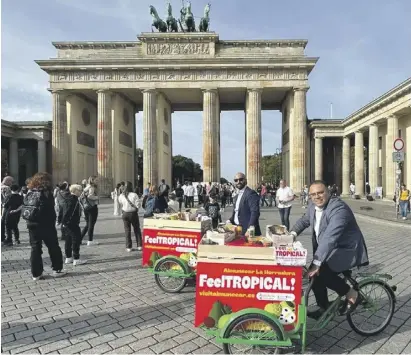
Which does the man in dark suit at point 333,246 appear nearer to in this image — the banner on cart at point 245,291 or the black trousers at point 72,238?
the banner on cart at point 245,291

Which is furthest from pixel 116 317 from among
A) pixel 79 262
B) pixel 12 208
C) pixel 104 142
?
pixel 104 142

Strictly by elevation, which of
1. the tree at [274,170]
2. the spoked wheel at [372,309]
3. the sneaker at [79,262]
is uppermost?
the tree at [274,170]

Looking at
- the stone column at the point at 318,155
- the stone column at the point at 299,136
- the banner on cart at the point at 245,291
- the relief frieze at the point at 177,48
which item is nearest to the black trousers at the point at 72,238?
the banner on cart at the point at 245,291

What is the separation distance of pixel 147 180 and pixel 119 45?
48.5 ft

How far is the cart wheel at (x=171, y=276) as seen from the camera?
5516mm

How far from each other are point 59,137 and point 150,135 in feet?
31.7

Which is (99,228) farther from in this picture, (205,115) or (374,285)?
(205,115)

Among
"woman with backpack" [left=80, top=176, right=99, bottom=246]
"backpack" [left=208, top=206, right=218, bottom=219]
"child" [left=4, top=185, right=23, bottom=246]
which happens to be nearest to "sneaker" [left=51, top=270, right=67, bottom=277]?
"woman with backpack" [left=80, top=176, right=99, bottom=246]

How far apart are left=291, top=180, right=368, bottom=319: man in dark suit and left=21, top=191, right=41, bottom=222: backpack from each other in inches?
190

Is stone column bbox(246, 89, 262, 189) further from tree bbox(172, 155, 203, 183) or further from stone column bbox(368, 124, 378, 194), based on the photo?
tree bbox(172, 155, 203, 183)

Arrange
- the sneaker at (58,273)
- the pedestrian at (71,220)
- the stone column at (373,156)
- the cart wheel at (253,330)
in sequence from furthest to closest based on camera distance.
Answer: the stone column at (373,156), the pedestrian at (71,220), the sneaker at (58,273), the cart wheel at (253,330)

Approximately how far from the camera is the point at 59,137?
3662cm

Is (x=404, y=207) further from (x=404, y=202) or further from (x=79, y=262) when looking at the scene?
(x=79, y=262)

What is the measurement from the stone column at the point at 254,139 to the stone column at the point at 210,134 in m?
3.65
